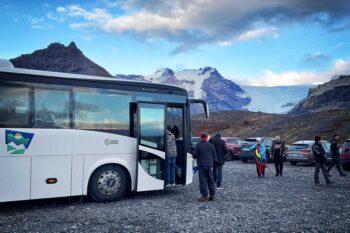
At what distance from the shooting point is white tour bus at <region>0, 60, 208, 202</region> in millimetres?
8148

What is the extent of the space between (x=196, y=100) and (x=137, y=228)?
5.69m

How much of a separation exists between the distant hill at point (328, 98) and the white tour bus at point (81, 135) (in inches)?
3376

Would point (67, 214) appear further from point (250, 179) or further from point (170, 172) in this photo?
point (250, 179)

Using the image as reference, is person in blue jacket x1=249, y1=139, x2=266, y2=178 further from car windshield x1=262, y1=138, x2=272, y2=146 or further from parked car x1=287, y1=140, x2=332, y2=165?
car windshield x1=262, y1=138, x2=272, y2=146

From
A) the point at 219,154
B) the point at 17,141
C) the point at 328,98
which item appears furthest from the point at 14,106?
the point at 328,98

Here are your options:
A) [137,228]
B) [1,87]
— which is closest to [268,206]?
[137,228]

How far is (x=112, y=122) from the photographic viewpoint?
372 inches

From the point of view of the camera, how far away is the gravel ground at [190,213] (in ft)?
22.8

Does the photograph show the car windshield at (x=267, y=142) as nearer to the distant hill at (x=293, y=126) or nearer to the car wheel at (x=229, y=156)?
the car wheel at (x=229, y=156)

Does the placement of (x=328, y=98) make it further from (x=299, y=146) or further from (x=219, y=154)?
(x=219, y=154)

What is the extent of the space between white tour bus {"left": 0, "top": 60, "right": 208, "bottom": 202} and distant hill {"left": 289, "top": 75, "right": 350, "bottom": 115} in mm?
85762

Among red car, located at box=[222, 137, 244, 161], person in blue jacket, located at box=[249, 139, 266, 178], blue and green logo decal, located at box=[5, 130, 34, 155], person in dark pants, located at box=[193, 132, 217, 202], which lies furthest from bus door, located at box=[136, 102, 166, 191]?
red car, located at box=[222, 137, 244, 161]

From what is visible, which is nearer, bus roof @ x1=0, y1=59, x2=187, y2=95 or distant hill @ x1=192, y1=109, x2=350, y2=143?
bus roof @ x1=0, y1=59, x2=187, y2=95

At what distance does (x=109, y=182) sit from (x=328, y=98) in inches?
3996
